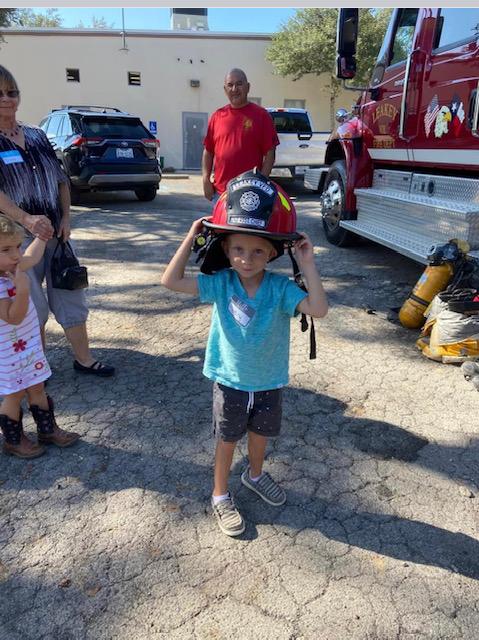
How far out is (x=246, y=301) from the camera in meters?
2.03

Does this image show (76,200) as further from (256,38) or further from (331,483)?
(256,38)

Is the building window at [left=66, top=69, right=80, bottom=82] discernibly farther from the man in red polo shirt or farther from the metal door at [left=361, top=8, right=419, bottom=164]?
the man in red polo shirt

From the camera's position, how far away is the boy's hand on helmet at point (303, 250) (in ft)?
6.21

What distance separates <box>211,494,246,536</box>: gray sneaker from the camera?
87.4 inches

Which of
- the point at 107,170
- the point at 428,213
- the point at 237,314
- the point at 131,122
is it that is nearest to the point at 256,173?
the point at 237,314

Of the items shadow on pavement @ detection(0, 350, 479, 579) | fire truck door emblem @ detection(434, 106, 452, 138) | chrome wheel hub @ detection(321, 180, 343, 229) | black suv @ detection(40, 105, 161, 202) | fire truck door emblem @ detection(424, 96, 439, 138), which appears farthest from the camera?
black suv @ detection(40, 105, 161, 202)

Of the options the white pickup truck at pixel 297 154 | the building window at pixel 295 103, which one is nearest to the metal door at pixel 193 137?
the building window at pixel 295 103

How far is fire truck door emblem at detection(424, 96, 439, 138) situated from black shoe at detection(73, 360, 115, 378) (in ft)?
12.4

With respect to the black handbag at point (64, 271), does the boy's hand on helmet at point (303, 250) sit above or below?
above

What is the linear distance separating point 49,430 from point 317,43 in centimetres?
2205

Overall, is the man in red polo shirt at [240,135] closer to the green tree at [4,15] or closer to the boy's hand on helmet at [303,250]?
the boy's hand on helmet at [303,250]

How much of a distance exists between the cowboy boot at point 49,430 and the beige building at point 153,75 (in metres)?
22.2

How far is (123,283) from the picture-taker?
5.71m

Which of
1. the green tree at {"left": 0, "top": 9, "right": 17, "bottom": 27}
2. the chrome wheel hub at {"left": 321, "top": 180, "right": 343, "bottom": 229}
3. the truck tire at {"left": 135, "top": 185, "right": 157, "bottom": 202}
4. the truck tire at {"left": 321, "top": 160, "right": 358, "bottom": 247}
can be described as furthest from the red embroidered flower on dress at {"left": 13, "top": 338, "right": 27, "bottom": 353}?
the green tree at {"left": 0, "top": 9, "right": 17, "bottom": 27}
